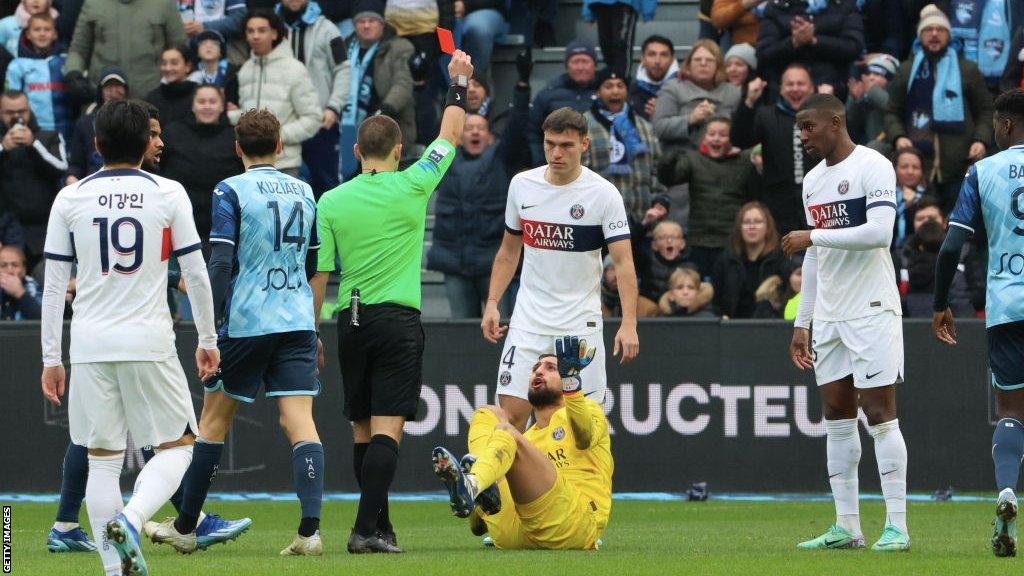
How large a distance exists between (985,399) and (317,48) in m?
8.04

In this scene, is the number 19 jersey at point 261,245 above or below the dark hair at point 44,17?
below

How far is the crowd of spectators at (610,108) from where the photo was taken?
1614cm

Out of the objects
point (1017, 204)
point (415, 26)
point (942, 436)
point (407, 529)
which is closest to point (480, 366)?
point (407, 529)

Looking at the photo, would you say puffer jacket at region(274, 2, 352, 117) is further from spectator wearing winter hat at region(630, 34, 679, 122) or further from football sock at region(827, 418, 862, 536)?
football sock at region(827, 418, 862, 536)

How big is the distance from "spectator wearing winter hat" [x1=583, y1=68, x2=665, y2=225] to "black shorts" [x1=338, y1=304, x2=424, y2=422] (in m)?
7.18

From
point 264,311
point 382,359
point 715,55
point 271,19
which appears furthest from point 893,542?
point 271,19

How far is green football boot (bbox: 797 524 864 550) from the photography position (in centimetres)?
980

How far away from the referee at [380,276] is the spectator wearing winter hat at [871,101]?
8.15 metres

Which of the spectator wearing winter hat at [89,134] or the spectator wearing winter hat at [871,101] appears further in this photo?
the spectator wearing winter hat at [89,134]

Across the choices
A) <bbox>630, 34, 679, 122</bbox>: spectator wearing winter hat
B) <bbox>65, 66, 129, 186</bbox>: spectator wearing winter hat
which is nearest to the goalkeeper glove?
<bbox>630, 34, 679, 122</bbox>: spectator wearing winter hat

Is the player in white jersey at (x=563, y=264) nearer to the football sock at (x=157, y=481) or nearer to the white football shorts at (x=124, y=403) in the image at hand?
the football sock at (x=157, y=481)

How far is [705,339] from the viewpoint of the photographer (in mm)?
14641

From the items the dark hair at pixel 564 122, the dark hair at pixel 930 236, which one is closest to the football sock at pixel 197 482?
the dark hair at pixel 564 122

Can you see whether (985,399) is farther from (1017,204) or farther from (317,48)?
(317,48)
